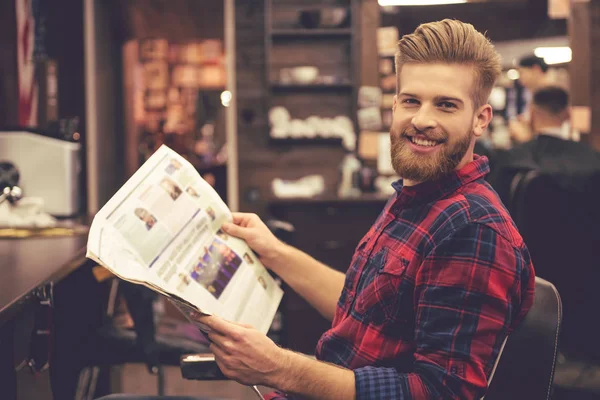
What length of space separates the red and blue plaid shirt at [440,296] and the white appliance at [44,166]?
193 cm

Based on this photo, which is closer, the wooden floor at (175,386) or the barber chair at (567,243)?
the barber chair at (567,243)

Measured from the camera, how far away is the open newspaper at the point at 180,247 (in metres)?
1.16

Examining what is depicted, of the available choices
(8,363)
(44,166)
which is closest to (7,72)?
(44,166)

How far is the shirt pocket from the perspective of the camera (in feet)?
3.96

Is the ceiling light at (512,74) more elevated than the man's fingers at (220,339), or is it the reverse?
the ceiling light at (512,74)

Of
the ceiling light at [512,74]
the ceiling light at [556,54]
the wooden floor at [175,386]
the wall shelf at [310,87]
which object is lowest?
the wooden floor at [175,386]

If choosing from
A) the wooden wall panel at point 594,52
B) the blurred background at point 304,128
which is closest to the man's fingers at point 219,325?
the blurred background at point 304,128

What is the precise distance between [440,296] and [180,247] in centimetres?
50

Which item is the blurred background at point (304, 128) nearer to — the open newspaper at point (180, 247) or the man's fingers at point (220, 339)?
the open newspaper at point (180, 247)

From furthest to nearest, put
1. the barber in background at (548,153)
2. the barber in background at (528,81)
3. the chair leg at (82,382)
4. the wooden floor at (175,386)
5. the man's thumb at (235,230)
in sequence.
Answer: the barber in background at (528,81), the wooden floor at (175,386), the barber in background at (548,153), the chair leg at (82,382), the man's thumb at (235,230)

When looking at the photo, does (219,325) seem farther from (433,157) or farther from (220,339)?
(433,157)

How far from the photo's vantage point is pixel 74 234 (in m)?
2.35

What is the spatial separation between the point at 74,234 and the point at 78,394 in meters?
0.53

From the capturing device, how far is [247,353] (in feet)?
3.80
